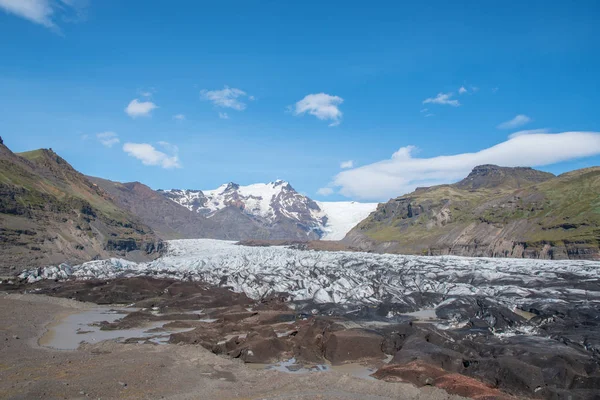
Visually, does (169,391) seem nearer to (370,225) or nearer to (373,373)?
(373,373)

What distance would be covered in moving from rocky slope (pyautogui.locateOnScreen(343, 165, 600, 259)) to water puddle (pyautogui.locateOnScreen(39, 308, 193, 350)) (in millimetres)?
79651

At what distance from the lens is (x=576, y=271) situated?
5000cm

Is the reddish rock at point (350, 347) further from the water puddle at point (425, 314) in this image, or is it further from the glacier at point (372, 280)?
the glacier at point (372, 280)

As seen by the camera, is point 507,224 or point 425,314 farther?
point 507,224

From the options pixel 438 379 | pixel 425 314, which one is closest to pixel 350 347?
pixel 438 379

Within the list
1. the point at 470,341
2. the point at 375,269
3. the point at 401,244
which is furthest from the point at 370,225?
the point at 470,341

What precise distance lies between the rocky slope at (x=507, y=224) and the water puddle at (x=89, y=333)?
79.7 m

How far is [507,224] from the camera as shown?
109m

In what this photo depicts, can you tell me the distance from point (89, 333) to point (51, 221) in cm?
6514

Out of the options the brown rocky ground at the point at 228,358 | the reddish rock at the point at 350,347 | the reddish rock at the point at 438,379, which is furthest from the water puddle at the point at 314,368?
the reddish rock at the point at 438,379

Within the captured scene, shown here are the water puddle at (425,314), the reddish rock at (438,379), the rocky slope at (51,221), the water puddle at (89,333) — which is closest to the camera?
the reddish rock at (438,379)

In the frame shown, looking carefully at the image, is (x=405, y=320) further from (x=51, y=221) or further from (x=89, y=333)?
(x=51, y=221)

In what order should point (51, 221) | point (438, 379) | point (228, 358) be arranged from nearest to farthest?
1. point (438, 379)
2. point (228, 358)
3. point (51, 221)

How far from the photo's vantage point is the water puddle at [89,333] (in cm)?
2225
